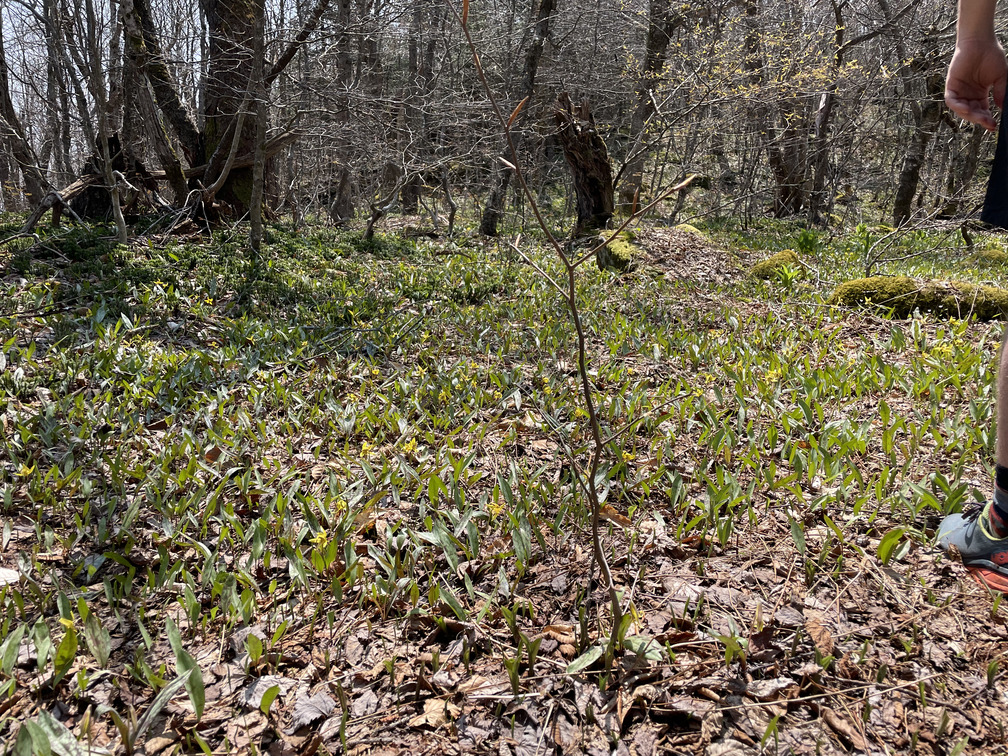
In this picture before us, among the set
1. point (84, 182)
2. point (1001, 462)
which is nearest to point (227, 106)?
point (84, 182)

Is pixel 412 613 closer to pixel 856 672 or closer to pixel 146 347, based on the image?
pixel 856 672

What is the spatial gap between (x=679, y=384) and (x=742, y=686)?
2191 millimetres

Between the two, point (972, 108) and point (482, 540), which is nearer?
point (972, 108)

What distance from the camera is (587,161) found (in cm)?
869

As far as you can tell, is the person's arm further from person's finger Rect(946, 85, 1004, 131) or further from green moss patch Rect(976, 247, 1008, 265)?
green moss patch Rect(976, 247, 1008, 265)

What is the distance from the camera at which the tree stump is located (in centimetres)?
856

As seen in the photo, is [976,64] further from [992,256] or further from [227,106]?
[992,256]

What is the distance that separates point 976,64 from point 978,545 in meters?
1.53

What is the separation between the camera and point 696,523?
2293mm

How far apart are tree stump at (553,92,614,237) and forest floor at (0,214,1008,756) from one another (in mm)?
4585

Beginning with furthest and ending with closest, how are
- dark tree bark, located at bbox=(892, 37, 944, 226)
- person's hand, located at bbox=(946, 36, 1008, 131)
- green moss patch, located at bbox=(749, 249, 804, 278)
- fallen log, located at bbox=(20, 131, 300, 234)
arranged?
dark tree bark, located at bbox=(892, 37, 944, 226)
green moss patch, located at bbox=(749, 249, 804, 278)
fallen log, located at bbox=(20, 131, 300, 234)
person's hand, located at bbox=(946, 36, 1008, 131)

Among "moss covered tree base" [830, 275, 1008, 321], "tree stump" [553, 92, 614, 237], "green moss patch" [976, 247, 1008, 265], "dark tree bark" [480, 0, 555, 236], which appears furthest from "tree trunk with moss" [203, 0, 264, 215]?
"green moss patch" [976, 247, 1008, 265]

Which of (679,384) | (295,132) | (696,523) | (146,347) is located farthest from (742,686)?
(295,132)

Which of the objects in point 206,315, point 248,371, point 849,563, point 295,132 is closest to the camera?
point 849,563
